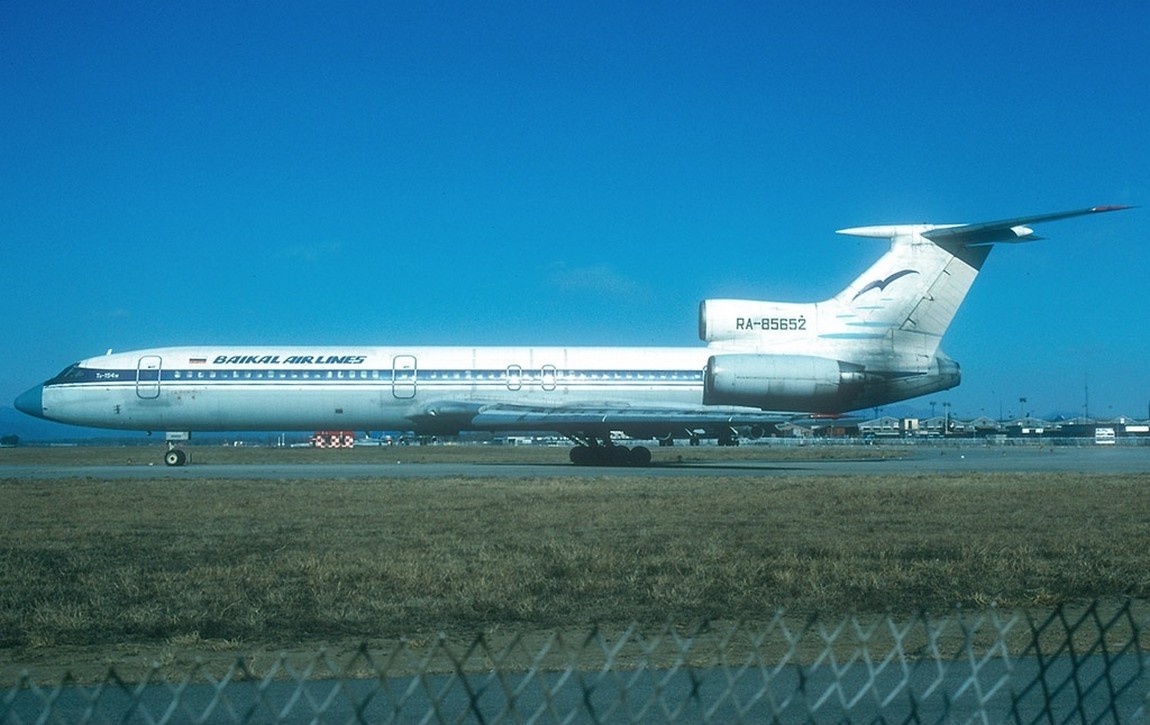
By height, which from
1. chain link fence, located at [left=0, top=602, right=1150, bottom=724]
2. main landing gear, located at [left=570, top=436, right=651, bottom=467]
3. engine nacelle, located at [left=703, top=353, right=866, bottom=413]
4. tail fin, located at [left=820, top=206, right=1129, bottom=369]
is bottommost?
chain link fence, located at [left=0, top=602, right=1150, bottom=724]

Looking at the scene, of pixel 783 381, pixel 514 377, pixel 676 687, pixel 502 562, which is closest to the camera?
pixel 676 687

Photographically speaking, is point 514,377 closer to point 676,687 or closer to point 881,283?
point 881,283

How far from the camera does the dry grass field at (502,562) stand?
30.6 ft

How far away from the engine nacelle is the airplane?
5cm

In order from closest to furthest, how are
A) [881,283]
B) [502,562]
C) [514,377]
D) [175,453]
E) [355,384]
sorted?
[502,562], [881,283], [355,384], [514,377], [175,453]

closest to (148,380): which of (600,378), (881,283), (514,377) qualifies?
(514,377)

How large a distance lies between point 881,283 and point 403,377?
1603 centimetres

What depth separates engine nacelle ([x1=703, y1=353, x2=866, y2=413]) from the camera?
1416 inches

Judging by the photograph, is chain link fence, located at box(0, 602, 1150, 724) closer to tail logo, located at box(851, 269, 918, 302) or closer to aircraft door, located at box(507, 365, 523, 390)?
tail logo, located at box(851, 269, 918, 302)

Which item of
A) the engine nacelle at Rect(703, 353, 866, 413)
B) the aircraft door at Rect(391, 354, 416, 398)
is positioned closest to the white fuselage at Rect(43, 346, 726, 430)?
the aircraft door at Rect(391, 354, 416, 398)

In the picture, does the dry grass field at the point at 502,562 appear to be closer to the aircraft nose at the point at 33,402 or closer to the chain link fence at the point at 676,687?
the chain link fence at the point at 676,687

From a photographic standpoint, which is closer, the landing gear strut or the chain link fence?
the chain link fence

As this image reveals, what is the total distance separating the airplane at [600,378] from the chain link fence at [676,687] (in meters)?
28.2

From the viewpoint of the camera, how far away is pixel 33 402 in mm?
39344
